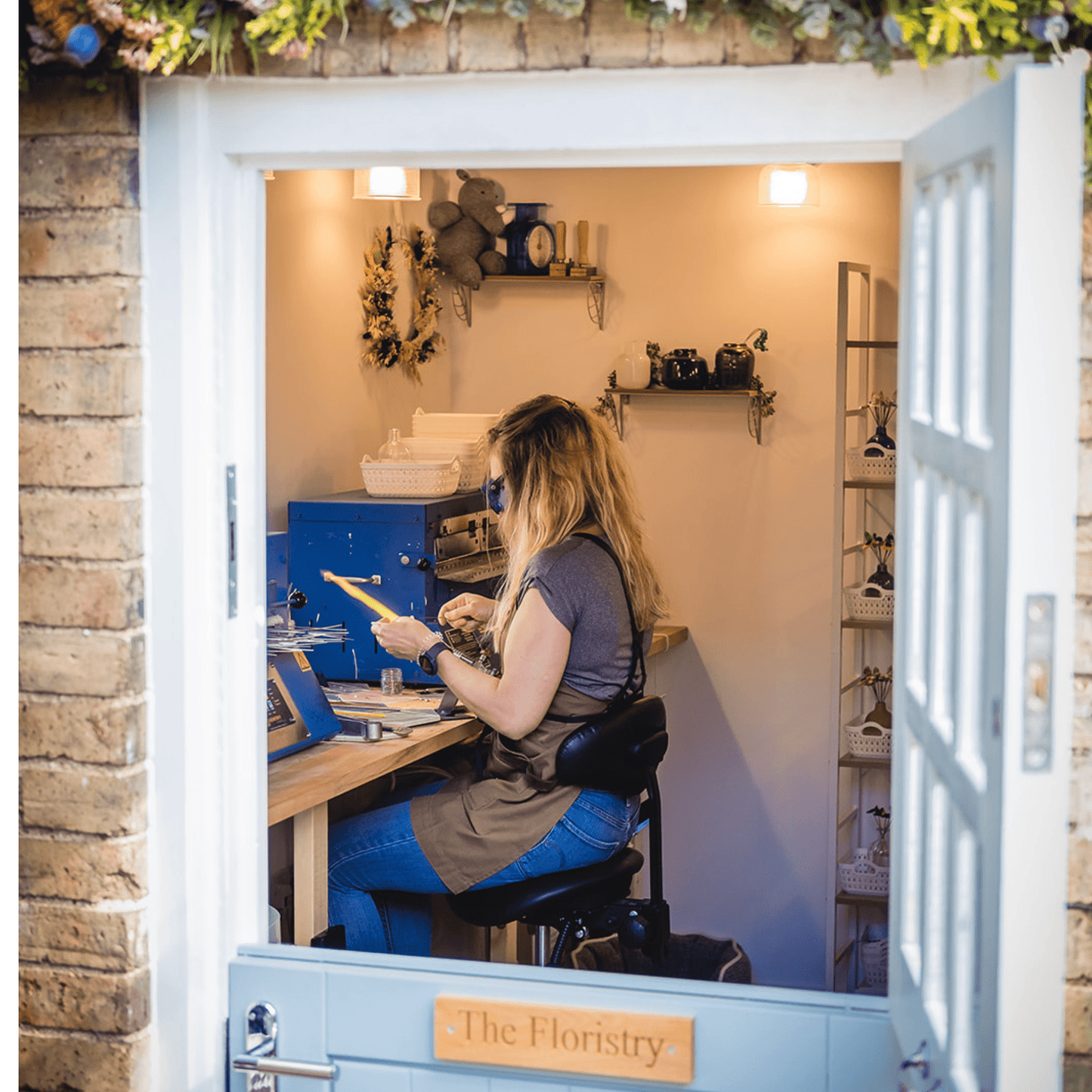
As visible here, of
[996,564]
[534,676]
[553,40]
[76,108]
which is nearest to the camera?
[996,564]

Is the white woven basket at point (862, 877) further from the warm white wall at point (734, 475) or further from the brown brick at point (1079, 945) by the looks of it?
the brown brick at point (1079, 945)

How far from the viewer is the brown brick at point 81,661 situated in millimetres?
2105

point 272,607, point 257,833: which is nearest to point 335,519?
point 272,607

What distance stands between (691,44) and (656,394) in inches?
117

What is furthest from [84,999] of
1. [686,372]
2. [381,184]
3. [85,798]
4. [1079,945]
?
[686,372]

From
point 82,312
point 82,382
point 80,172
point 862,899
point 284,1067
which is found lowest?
point 862,899

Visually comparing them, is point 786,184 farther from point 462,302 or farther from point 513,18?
point 513,18

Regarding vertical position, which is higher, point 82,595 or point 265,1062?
point 82,595

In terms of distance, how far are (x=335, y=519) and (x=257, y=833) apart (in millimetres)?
1520

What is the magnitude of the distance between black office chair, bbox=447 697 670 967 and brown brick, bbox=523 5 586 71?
1.38 m

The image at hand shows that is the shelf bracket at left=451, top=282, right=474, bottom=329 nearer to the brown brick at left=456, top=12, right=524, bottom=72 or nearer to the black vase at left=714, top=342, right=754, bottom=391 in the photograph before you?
the black vase at left=714, top=342, right=754, bottom=391

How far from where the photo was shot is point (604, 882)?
2887mm

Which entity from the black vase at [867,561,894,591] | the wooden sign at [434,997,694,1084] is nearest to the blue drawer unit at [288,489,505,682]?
the black vase at [867,561,894,591]

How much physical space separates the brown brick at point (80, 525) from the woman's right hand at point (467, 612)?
4.64 ft
